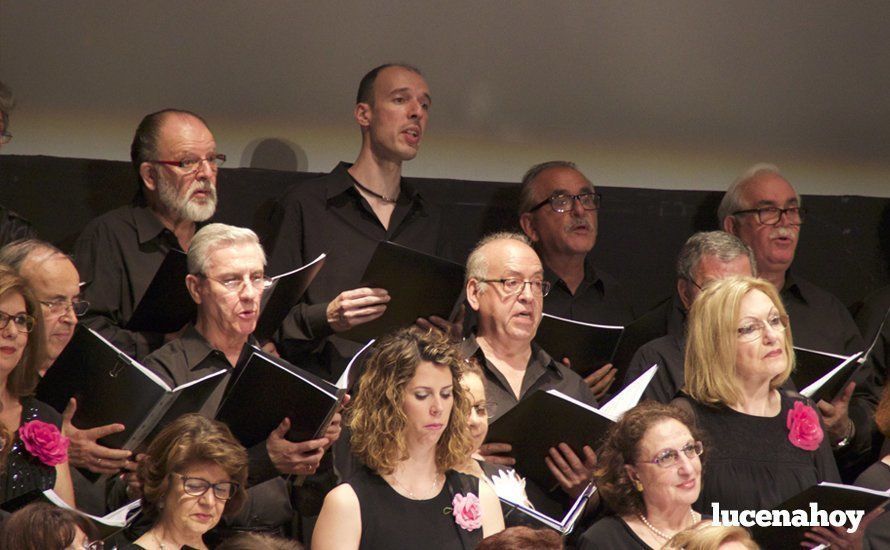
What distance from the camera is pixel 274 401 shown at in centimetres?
352

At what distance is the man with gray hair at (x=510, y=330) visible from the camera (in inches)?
163

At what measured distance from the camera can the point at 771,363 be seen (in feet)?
12.9

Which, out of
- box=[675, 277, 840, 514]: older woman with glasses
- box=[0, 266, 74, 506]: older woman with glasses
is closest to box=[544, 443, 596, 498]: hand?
box=[675, 277, 840, 514]: older woman with glasses

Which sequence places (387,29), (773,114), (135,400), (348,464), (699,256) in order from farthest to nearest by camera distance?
(773,114) → (387,29) → (699,256) → (348,464) → (135,400)

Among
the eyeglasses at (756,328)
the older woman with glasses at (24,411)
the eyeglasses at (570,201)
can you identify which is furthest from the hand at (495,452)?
the eyeglasses at (570,201)

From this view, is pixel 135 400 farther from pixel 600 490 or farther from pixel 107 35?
pixel 107 35

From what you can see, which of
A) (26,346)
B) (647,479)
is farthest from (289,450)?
(647,479)

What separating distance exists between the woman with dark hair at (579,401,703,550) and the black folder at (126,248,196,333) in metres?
1.28

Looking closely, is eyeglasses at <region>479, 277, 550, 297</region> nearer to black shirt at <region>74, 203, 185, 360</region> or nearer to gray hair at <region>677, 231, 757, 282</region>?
gray hair at <region>677, 231, 757, 282</region>

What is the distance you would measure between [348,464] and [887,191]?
10.7 ft

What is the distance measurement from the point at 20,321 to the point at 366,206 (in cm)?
162

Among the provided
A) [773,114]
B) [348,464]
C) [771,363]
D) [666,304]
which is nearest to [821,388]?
[771,363]

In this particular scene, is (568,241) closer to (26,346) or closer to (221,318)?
(221,318)

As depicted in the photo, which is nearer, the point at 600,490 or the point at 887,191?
the point at 600,490
